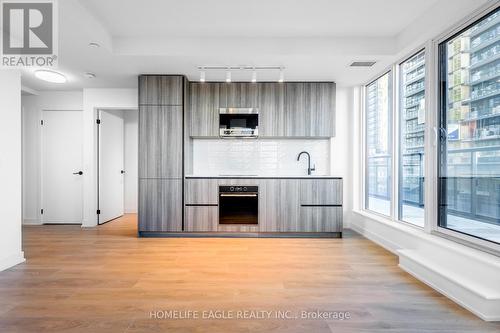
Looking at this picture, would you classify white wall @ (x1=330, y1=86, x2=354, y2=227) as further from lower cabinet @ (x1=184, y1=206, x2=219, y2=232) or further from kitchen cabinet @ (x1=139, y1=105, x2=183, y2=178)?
kitchen cabinet @ (x1=139, y1=105, x2=183, y2=178)

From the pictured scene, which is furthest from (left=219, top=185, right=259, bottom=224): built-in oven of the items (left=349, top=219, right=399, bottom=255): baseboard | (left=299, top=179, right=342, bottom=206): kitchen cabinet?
(left=349, top=219, right=399, bottom=255): baseboard

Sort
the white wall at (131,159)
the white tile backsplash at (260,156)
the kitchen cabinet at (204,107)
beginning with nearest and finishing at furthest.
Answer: the kitchen cabinet at (204,107) < the white tile backsplash at (260,156) < the white wall at (131,159)

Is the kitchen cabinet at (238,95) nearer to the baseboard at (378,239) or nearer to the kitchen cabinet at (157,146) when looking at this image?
the kitchen cabinet at (157,146)

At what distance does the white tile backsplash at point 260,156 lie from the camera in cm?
512

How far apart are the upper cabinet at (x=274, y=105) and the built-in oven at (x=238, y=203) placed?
0.94m

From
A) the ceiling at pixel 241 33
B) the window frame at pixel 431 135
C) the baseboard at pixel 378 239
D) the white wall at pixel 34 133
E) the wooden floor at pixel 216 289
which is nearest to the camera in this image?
the wooden floor at pixel 216 289

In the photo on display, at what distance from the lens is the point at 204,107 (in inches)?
186

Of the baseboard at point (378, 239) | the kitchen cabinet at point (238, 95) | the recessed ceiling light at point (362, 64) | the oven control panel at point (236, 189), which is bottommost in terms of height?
the baseboard at point (378, 239)

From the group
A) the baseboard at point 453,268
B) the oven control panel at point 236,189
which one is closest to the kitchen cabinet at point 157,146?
the oven control panel at point 236,189

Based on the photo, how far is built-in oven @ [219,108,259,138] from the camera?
4.77m

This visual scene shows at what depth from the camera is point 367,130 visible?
490 cm

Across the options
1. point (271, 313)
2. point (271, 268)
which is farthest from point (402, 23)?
point (271, 313)

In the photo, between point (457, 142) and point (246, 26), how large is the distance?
2.47 metres

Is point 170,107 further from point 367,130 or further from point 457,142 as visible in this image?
point 457,142
